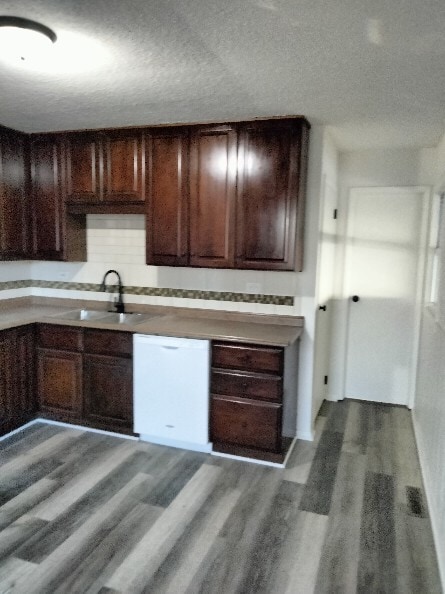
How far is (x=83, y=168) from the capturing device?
365 centimetres

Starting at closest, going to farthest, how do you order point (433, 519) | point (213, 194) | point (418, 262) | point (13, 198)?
point (433, 519)
point (213, 194)
point (13, 198)
point (418, 262)

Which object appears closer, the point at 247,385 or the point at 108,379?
the point at 247,385

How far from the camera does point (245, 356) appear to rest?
9.96 ft

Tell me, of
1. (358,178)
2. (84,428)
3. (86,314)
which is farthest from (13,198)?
(358,178)

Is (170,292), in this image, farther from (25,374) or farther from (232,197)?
(25,374)

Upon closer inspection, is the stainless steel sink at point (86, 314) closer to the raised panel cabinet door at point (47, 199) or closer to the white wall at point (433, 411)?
the raised panel cabinet door at point (47, 199)

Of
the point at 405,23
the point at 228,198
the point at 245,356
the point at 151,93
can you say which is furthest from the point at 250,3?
the point at 245,356

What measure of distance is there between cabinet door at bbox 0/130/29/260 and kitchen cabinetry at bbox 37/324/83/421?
75 cm

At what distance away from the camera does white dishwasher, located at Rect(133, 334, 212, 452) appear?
314 centimetres

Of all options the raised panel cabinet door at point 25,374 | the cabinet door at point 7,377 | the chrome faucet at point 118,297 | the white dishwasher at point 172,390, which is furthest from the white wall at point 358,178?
the cabinet door at point 7,377

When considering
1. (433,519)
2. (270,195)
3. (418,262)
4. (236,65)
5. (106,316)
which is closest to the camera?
(236,65)

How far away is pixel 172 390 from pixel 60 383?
1026 millimetres

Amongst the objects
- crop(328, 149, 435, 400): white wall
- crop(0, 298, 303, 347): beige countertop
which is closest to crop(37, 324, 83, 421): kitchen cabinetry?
crop(0, 298, 303, 347): beige countertop

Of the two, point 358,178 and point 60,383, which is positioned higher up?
point 358,178
